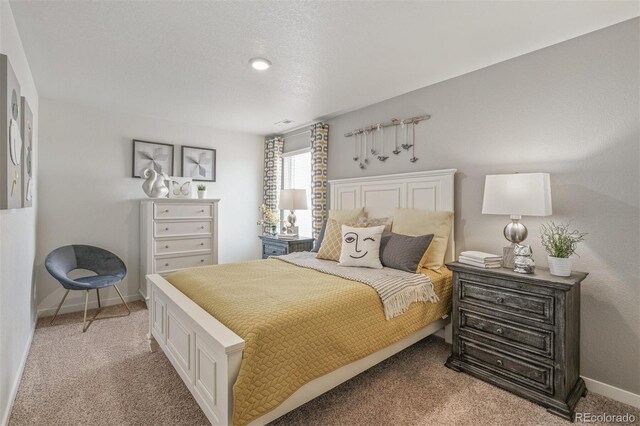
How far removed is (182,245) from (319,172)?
6.67ft

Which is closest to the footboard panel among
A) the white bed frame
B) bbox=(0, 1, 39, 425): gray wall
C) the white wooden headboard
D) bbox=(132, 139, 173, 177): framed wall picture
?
the white bed frame

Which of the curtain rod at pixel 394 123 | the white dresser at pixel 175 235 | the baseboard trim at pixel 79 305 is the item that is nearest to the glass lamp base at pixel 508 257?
the curtain rod at pixel 394 123

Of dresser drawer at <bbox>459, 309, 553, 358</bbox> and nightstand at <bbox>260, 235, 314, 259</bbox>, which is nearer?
dresser drawer at <bbox>459, 309, 553, 358</bbox>

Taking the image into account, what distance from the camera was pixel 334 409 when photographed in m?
1.91

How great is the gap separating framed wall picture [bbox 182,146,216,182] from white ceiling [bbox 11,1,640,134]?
1.17 meters

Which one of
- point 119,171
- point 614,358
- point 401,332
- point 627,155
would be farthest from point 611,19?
point 119,171

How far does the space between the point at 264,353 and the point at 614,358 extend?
2323 mm

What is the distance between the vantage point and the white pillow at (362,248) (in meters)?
2.73

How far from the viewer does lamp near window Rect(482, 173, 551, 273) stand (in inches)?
83.3

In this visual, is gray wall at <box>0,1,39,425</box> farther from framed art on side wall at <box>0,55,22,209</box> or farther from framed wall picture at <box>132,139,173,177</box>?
framed wall picture at <box>132,139,173,177</box>

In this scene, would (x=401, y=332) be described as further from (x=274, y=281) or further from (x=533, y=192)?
(x=533, y=192)

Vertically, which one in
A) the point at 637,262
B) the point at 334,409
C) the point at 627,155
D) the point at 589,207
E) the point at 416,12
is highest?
the point at 416,12

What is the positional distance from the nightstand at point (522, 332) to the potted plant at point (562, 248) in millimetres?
61

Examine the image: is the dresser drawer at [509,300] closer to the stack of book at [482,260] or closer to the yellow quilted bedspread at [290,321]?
the stack of book at [482,260]
